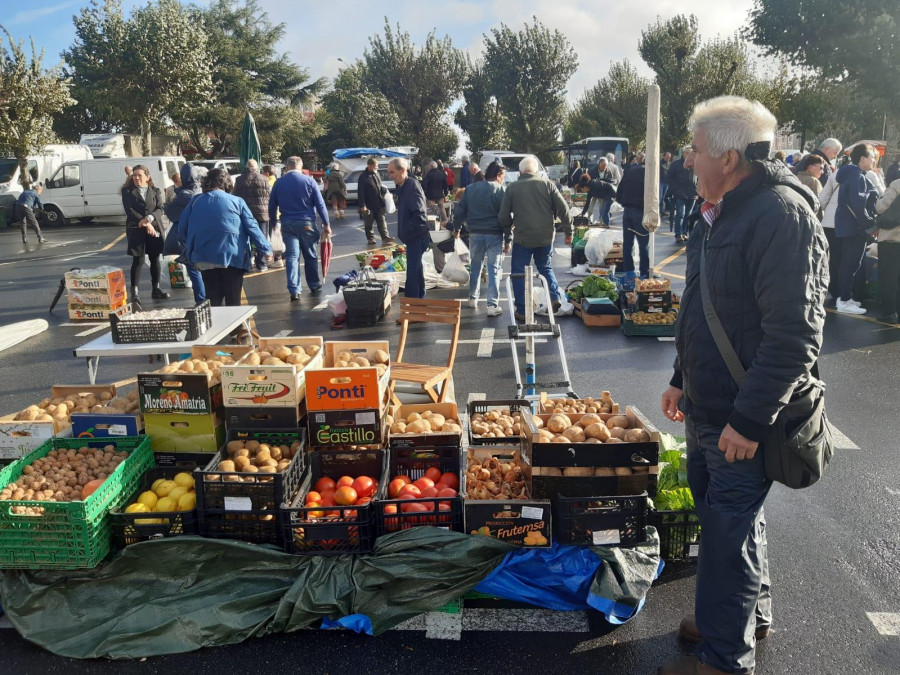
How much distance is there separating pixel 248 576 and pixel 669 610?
2.08 meters

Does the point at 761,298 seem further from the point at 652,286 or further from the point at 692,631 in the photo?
the point at 652,286

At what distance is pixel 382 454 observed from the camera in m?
4.25

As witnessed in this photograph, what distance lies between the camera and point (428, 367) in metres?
6.13

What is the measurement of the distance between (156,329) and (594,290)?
241 inches

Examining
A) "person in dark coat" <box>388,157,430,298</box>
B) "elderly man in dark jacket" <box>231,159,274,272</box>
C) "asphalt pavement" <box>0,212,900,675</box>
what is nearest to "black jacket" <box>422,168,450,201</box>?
"elderly man in dark jacket" <box>231,159,274,272</box>

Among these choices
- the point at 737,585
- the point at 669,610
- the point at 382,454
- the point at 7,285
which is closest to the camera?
the point at 737,585

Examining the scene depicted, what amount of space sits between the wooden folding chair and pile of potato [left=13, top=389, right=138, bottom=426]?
1732 mm

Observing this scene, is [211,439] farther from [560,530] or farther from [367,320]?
[367,320]

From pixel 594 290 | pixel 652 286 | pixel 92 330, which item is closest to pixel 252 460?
pixel 652 286

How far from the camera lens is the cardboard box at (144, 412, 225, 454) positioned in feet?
14.1

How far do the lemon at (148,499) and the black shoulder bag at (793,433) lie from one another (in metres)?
2.99

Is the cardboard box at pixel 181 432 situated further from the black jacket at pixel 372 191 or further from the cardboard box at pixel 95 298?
the black jacket at pixel 372 191

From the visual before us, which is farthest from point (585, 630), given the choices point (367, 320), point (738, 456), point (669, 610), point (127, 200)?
point (127, 200)

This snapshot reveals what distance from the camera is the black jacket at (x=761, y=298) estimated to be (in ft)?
7.95
